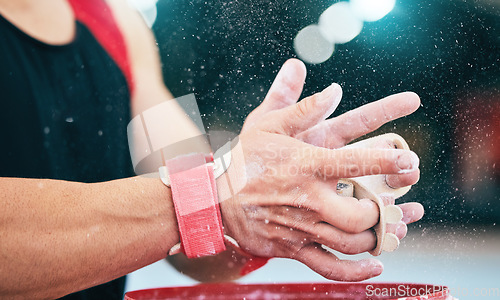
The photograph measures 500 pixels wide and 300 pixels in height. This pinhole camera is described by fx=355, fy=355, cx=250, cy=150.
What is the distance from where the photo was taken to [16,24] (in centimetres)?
86

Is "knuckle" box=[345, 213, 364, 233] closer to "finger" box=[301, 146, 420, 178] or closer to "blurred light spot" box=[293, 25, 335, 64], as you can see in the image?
"finger" box=[301, 146, 420, 178]

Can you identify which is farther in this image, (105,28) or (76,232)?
(105,28)

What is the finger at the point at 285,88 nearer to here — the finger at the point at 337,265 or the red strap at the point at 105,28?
the finger at the point at 337,265

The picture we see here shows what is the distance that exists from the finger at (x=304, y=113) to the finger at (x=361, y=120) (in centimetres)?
10

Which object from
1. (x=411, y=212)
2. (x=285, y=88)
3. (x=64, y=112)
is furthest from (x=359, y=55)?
(x=64, y=112)

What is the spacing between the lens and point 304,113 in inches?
23.5

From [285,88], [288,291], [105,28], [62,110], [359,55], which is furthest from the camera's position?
[359,55]

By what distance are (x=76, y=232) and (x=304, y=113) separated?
40 centimetres

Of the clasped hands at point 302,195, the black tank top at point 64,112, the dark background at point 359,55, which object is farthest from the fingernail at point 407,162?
the dark background at point 359,55

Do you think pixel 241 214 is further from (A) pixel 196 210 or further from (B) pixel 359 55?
(B) pixel 359 55

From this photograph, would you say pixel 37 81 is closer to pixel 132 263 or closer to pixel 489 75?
pixel 132 263

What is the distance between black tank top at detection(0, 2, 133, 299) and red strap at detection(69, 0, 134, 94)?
2cm

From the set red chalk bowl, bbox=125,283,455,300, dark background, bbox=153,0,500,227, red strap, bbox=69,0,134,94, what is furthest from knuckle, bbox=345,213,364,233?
dark background, bbox=153,0,500,227

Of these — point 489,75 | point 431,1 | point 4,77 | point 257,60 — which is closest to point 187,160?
point 4,77
